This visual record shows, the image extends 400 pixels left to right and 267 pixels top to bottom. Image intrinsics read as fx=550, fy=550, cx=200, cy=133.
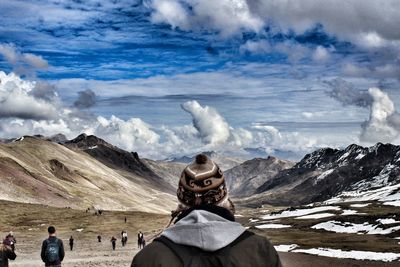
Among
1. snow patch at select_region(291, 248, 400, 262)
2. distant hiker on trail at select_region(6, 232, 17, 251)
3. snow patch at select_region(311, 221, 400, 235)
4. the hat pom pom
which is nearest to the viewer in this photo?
the hat pom pom

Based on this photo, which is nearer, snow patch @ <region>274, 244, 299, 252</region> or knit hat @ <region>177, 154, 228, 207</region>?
knit hat @ <region>177, 154, 228, 207</region>

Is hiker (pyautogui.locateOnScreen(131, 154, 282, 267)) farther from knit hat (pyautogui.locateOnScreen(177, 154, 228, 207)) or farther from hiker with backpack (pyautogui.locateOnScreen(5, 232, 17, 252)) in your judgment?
hiker with backpack (pyautogui.locateOnScreen(5, 232, 17, 252))

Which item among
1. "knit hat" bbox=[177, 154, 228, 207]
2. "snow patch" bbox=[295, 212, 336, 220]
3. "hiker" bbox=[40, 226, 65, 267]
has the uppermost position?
"knit hat" bbox=[177, 154, 228, 207]

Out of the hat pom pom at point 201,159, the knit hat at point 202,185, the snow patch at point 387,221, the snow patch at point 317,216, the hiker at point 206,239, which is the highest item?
the hat pom pom at point 201,159

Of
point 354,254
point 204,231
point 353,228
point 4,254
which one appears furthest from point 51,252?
point 353,228

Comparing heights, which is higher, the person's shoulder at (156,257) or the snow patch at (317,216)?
the person's shoulder at (156,257)

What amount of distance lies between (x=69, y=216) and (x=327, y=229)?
226 ft

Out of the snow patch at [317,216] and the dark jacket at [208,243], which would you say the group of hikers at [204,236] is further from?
the snow patch at [317,216]

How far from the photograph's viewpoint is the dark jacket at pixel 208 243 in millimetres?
5410

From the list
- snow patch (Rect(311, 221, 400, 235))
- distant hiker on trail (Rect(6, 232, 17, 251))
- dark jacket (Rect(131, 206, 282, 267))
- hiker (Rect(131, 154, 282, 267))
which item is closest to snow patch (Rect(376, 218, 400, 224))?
snow patch (Rect(311, 221, 400, 235))

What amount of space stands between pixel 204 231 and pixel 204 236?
6 cm

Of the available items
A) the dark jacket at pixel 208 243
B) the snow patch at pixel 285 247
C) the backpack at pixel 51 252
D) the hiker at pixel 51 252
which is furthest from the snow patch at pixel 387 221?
the dark jacket at pixel 208 243

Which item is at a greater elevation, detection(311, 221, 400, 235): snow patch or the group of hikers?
the group of hikers

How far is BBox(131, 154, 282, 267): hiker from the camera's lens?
17.7 ft
